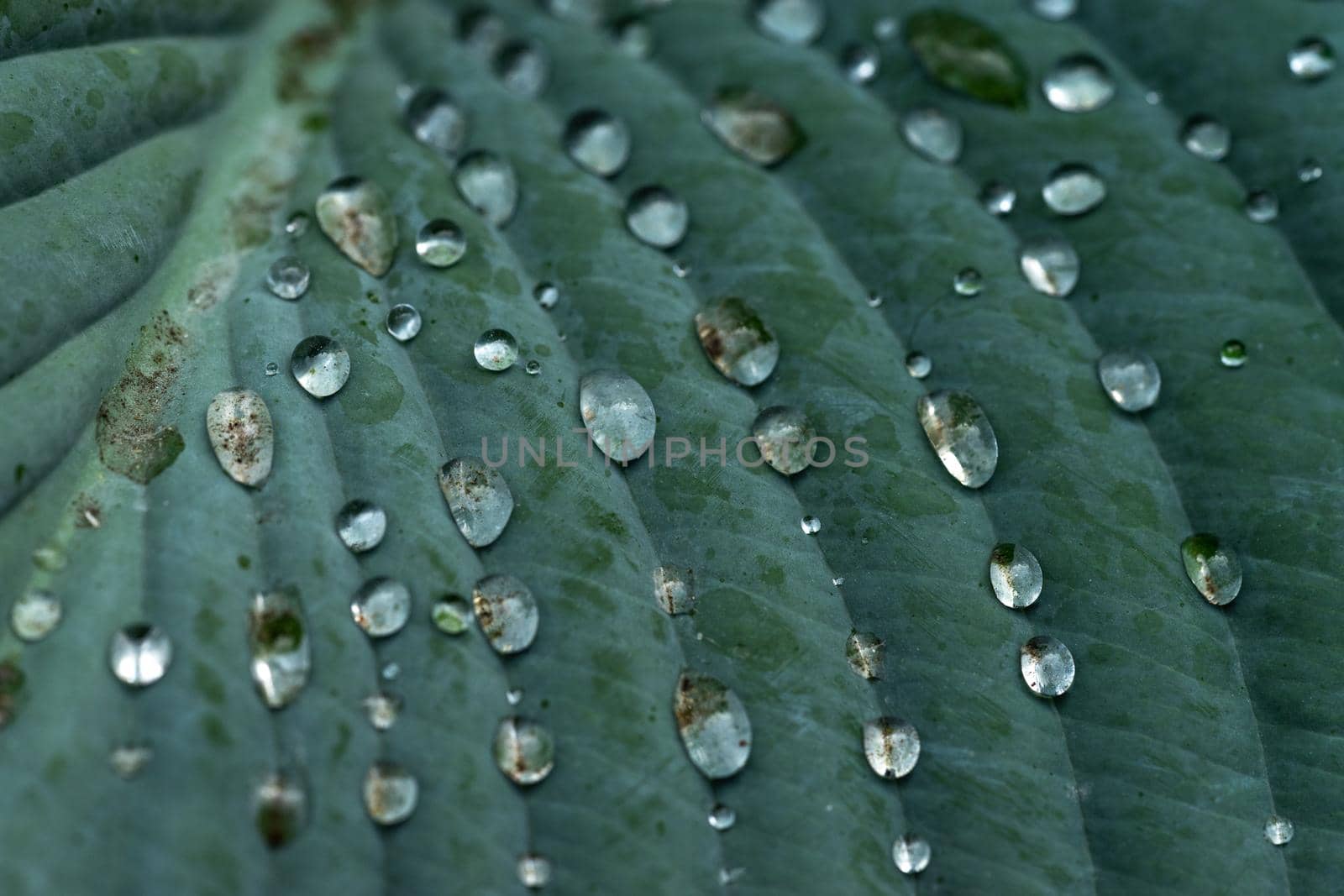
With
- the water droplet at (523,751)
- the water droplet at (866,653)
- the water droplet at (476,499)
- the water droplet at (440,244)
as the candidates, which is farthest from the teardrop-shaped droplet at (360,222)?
the water droplet at (866,653)

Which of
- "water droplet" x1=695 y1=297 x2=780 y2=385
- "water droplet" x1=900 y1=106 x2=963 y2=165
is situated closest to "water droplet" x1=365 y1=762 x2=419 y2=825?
"water droplet" x1=695 y1=297 x2=780 y2=385

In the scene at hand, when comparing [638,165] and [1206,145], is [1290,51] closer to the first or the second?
[1206,145]

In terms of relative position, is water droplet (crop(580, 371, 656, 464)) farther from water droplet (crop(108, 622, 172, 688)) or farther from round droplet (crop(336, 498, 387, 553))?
water droplet (crop(108, 622, 172, 688))

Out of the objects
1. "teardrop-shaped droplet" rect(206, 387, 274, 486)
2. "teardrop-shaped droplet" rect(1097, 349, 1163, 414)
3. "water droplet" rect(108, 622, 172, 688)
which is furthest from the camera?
"teardrop-shaped droplet" rect(1097, 349, 1163, 414)

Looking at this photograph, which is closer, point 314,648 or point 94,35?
point 314,648

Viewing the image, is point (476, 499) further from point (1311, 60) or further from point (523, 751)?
point (1311, 60)

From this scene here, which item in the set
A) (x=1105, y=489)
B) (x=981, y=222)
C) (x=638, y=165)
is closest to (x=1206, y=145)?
(x=981, y=222)
